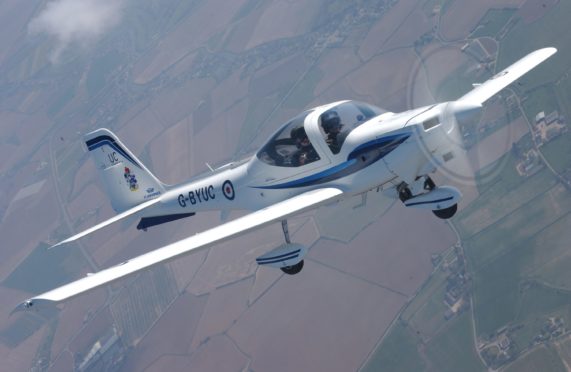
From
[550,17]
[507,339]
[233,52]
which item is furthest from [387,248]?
→ [233,52]

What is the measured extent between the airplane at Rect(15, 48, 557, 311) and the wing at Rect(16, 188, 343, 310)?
30 millimetres

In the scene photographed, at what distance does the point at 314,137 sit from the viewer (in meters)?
22.0

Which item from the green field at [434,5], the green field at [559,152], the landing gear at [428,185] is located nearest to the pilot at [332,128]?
the landing gear at [428,185]

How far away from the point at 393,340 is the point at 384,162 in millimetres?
53780

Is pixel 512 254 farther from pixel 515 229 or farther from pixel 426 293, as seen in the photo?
pixel 426 293

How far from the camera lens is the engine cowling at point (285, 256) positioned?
22250 mm

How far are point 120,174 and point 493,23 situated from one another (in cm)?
9145

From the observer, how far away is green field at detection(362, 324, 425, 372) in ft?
227

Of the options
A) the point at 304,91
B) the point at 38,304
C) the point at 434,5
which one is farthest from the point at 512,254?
the point at 434,5

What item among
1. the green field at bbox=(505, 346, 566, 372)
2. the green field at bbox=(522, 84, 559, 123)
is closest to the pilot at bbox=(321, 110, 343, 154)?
the green field at bbox=(505, 346, 566, 372)

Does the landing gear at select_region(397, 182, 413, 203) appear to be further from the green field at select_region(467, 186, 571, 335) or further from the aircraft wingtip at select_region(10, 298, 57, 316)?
the green field at select_region(467, 186, 571, 335)

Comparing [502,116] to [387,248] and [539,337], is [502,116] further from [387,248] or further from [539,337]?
[539,337]

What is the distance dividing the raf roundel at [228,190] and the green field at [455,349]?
4727 centimetres

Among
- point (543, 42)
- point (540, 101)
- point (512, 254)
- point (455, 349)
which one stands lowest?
point (455, 349)
